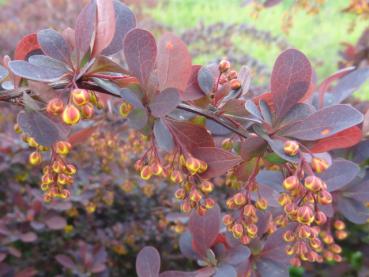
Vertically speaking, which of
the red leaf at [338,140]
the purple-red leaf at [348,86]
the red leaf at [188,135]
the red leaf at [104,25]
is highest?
the red leaf at [104,25]

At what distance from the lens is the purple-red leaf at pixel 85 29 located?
74 cm

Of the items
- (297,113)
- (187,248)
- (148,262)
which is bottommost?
(187,248)

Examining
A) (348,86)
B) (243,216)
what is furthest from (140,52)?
(348,86)

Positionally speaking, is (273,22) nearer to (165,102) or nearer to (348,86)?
(348,86)

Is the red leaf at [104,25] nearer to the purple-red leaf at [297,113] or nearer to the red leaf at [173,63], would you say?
the red leaf at [173,63]

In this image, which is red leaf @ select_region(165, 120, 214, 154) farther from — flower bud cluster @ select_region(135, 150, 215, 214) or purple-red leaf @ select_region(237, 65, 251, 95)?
purple-red leaf @ select_region(237, 65, 251, 95)

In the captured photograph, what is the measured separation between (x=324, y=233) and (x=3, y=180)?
1.24 metres

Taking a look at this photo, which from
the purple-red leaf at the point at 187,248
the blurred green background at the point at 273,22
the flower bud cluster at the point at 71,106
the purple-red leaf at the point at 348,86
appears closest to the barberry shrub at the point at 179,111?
the flower bud cluster at the point at 71,106

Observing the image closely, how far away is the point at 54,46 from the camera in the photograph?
30.5 inches

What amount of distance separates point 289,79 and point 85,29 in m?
0.35

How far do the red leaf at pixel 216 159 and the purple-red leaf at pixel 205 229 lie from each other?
279 mm

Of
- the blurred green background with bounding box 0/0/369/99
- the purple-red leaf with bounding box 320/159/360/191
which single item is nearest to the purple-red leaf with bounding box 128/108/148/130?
the purple-red leaf with bounding box 320/159/360/191

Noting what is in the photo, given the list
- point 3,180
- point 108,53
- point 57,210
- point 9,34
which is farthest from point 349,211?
point 9,34

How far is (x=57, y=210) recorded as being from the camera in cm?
168
